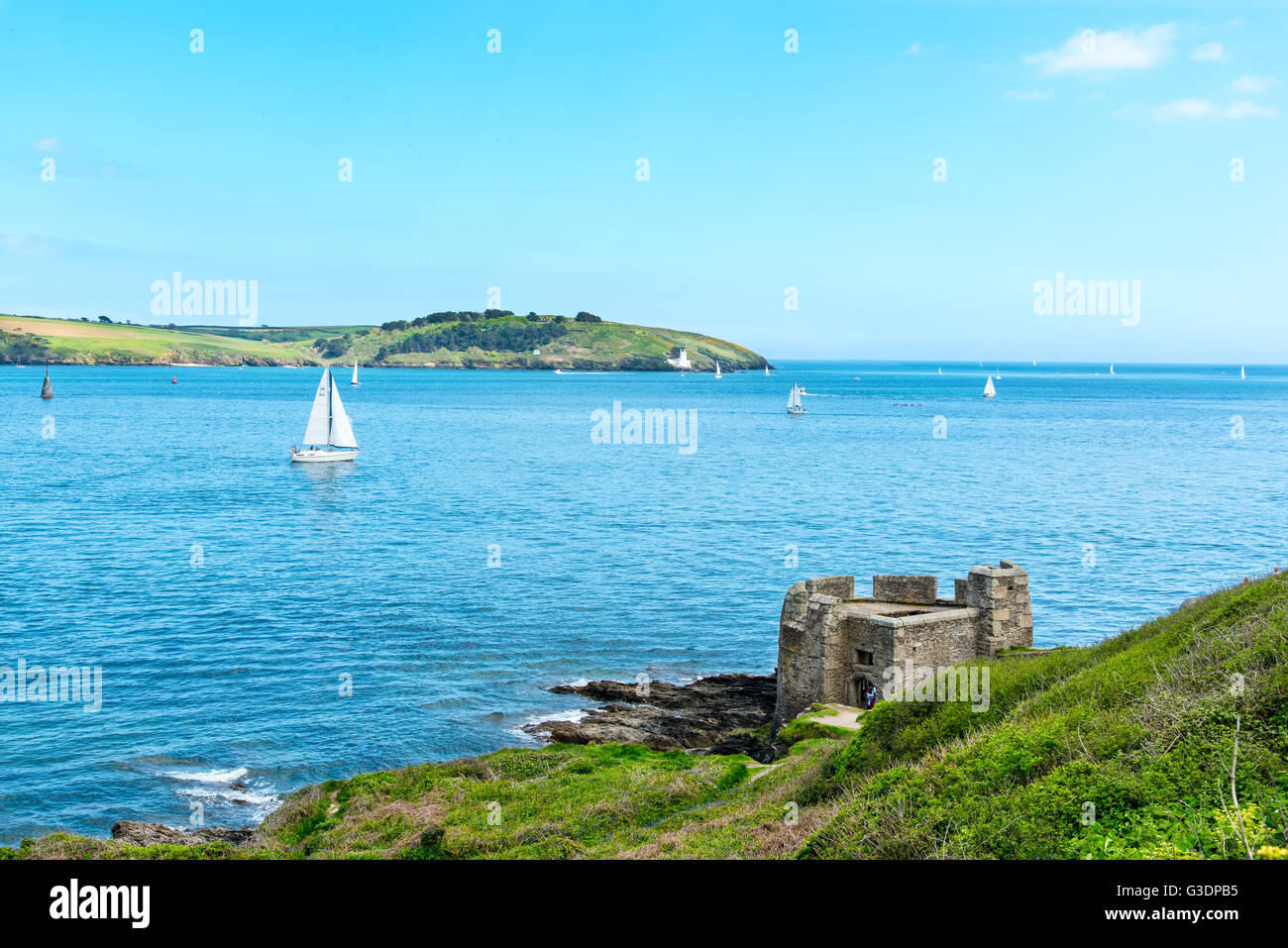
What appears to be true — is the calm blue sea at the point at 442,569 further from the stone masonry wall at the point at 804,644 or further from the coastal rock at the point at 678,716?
the stone masonry wall at the point at 804,644

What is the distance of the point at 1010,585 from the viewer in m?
31.5

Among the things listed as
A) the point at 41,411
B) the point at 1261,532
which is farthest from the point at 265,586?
the point at 41,411

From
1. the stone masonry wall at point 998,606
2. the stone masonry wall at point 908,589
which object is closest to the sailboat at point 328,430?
the stone masonry wall at point 908,589

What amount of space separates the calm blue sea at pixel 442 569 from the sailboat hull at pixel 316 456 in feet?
6.01

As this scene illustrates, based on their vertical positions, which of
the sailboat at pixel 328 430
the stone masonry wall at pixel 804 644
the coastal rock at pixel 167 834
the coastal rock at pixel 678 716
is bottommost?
the coastal rock at pixel 167 834

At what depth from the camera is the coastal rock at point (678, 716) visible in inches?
1319

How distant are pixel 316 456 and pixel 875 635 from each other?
8383 centimetres

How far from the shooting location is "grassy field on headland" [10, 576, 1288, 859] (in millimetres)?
13664

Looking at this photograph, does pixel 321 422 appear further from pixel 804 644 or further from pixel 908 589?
pixel 804 644

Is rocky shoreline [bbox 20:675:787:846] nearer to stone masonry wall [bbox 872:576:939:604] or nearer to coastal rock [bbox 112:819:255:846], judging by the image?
coastal rock [bbox 112:819:255:846]

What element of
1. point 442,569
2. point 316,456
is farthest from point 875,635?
point 316,456

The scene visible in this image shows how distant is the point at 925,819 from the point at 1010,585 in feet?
59.4

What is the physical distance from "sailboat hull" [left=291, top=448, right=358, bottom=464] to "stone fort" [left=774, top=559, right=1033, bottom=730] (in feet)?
263
